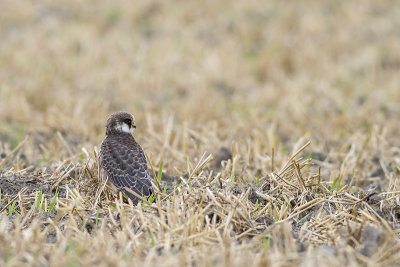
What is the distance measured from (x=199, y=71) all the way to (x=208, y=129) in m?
3.90

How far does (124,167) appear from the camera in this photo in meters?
5.47

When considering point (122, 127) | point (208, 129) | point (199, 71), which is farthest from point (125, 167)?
point (199, 71)

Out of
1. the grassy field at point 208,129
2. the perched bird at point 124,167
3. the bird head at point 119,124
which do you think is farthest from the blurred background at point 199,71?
the perched bird at point 124,167

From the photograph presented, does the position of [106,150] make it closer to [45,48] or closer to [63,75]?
[63,75]

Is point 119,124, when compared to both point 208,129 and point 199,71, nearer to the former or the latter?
point 208,129

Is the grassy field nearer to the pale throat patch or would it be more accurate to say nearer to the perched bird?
the perched bird

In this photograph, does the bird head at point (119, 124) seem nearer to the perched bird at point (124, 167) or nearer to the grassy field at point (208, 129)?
the perched bird at point (124, 167)

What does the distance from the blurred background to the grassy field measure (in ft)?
0.16

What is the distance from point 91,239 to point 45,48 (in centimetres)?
981

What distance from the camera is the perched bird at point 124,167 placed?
5293 millimetres

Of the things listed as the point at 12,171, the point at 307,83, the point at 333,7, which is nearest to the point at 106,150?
the point at 12,171

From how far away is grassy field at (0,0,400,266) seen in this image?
13.6 ft

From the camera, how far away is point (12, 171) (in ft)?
19.0

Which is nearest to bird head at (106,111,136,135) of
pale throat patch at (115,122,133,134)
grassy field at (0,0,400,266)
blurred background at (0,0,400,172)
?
pale throat patch at (115,122,133,134)
